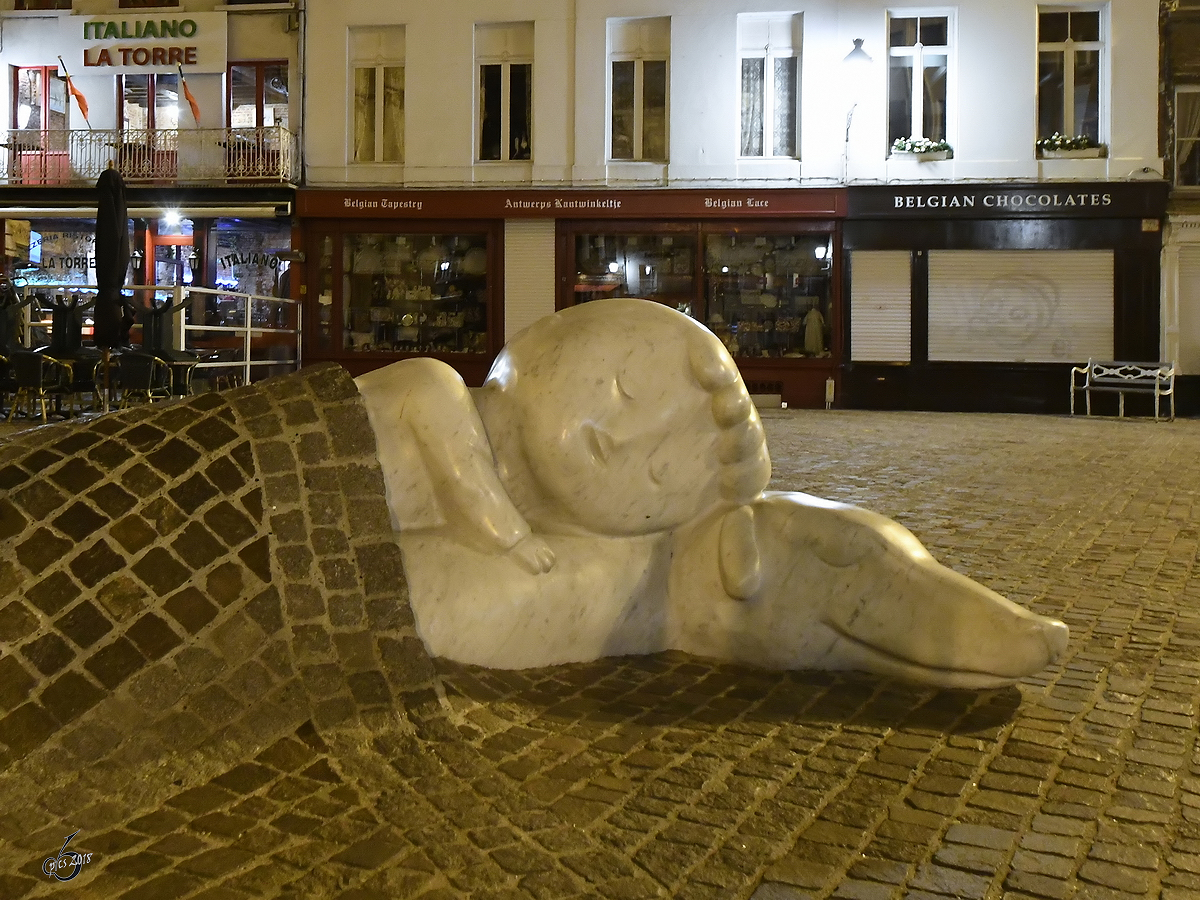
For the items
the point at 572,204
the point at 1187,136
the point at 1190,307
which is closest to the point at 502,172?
the point at 572,204

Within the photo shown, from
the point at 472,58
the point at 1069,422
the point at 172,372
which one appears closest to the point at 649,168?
the point at 472,58

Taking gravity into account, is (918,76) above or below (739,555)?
above

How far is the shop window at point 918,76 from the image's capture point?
62.2ft

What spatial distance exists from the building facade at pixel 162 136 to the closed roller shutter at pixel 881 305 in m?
10.2

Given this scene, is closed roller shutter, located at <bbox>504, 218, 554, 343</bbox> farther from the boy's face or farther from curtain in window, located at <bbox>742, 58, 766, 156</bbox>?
the boy's face

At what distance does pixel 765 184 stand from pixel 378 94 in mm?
7270

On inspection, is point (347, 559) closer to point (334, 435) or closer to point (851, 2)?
point (334, 435)

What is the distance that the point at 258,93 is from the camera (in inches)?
816

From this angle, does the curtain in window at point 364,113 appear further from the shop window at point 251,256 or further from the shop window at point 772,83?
the shop window at point 772,83

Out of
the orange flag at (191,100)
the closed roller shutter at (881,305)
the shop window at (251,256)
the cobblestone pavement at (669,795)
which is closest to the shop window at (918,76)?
the closed roller shutter at (881,305)

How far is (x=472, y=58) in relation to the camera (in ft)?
65.6

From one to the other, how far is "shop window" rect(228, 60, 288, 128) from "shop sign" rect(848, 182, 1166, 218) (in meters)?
10.6

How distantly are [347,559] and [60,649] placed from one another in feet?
2.46

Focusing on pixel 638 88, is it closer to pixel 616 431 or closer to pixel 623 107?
pixel 623 107
